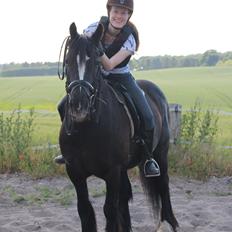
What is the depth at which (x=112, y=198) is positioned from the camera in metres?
4.18

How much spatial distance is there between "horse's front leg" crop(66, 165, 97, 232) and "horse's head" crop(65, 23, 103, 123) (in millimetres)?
713

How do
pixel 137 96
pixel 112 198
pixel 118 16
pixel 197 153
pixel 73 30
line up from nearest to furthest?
pixel 73 30, pixel 112 198, pixel 118 16, pixel 137 96, pixel 197 153

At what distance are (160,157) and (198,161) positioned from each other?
106 inches

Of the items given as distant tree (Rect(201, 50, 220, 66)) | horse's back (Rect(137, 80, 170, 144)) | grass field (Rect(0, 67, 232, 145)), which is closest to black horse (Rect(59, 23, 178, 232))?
horse's back (Rect(137, 80, 170, 144))

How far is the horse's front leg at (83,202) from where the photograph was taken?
4.23 metres

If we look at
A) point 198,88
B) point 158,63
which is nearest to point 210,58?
point 158,63

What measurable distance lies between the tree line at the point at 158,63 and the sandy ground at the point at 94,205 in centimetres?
2894

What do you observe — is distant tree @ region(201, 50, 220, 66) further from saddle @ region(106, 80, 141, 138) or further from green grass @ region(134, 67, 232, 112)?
saddle @ region(106, 80, 141, 138)

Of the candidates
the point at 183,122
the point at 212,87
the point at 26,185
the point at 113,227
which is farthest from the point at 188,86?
the point at 113,227

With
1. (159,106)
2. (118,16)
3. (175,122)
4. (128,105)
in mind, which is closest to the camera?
(118,16)

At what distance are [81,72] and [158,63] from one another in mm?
43693

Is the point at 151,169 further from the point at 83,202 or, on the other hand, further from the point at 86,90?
the point at 86,90

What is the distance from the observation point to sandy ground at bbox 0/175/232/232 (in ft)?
17.9

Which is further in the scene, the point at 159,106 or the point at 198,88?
the point at 198,88
